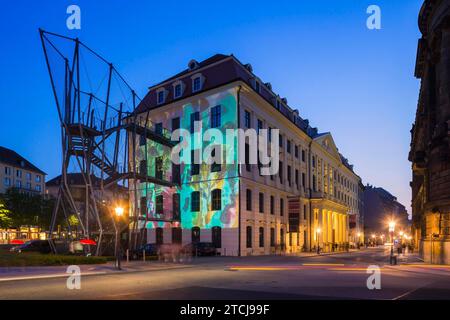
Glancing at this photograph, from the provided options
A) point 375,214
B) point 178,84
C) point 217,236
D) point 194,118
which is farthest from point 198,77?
point 375,214

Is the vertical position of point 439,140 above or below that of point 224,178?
above

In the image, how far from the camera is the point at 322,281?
16297mm

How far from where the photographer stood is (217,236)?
38312 millimetres

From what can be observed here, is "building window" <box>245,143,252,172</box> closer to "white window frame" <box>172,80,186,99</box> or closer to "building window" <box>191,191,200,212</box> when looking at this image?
"building window" <box>191,191,200,212</box>

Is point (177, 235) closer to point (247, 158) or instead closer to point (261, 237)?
point (261, 237)

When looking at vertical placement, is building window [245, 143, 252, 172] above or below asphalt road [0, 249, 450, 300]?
above

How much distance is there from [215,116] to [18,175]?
81436mm

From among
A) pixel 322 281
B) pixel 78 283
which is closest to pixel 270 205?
pixel 322 281

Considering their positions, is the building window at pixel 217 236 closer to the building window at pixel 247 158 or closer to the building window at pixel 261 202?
the building window at pixel 261 202

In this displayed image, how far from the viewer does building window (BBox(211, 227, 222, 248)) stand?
38.0 m

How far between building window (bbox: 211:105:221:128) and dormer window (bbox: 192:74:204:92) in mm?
3410

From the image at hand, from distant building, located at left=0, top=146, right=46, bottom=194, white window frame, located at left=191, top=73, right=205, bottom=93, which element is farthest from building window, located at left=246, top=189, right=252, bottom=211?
distant building, located at left=0, top=146, right=46, bottom=194
